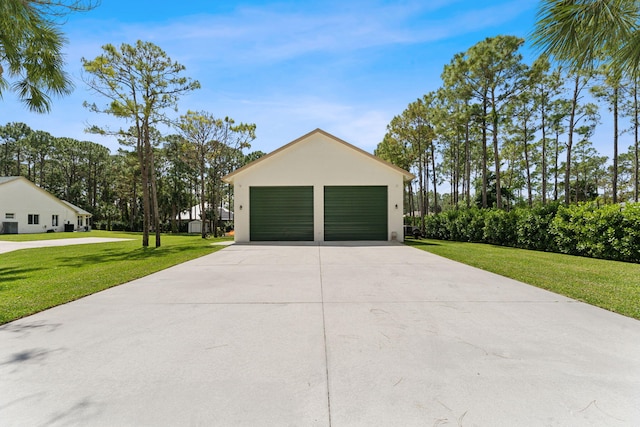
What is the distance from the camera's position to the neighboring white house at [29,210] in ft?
94.8

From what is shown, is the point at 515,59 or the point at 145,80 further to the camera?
the point at 515,59

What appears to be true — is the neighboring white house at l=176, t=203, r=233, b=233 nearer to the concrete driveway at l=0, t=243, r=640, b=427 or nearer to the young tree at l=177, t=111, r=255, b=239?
the young tree at l=177, t=111, r=255, b=239

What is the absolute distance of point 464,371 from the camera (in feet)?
7.77

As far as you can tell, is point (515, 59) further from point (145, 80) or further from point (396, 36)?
point (145, 80)

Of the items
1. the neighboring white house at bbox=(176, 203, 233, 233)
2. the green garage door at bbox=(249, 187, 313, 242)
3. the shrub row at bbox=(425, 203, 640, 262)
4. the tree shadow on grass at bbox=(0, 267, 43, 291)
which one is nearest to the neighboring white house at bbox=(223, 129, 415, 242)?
the green garage door at bbox=(249, 187, 313, 242)

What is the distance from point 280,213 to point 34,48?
10745mm

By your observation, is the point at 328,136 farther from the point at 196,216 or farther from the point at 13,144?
the point at 13,144

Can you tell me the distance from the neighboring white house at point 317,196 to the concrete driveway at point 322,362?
10067 millimetres

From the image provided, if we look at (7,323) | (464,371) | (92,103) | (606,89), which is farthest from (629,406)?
(606,89)

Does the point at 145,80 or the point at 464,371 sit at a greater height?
the point at 145,80

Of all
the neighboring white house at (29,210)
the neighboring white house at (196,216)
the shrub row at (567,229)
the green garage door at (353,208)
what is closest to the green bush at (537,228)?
the shrub row at (567,229)

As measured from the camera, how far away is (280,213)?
14.7 m

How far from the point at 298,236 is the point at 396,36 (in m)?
9.50

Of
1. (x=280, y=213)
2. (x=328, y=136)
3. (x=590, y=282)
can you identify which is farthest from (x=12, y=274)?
(x=590, y=282)
